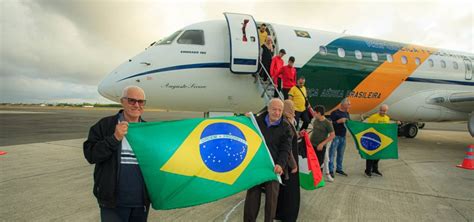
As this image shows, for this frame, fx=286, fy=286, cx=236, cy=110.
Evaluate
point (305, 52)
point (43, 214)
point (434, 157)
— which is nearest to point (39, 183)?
point (43, 214)

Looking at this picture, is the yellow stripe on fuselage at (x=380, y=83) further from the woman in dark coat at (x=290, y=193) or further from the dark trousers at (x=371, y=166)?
the woman in dark coat at (x=290, y=193)

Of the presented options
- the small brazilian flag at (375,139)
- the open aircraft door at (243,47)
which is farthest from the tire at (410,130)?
the open aircraft door at (243,47)

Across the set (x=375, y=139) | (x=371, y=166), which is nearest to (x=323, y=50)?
(x=375, y=139)

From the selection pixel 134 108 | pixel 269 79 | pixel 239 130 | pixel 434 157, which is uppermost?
pixel 269 79

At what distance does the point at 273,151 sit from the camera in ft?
11.5

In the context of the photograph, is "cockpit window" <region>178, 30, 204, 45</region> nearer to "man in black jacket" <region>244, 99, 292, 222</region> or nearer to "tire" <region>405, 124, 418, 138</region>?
"man in black jacket" <region>244, 99, 292, 222</region>

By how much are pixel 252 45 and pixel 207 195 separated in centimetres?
603

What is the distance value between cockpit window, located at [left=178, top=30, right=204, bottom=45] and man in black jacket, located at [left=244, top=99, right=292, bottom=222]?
5438 mm

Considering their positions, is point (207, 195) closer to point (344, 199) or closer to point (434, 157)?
point (344, 199)

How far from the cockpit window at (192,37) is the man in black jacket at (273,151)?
544 cm

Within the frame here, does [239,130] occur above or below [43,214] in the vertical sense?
above

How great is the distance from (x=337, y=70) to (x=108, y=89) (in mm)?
7163

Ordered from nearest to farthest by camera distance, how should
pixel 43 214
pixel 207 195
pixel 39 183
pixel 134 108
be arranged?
pixel 134 108, pixel 207 195, pixel 43 214, pixel 39 183

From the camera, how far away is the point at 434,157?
9.38m
